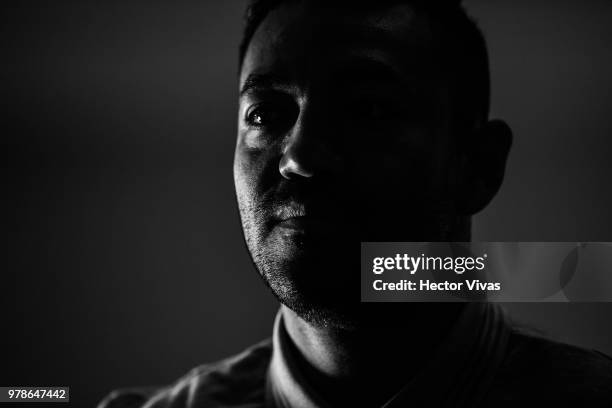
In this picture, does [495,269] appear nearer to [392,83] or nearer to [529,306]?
[529,306]

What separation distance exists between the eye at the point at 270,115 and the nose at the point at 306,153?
0.04m

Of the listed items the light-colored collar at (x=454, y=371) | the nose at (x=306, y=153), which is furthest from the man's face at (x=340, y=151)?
the light-colored collar at (x=454, y=371)

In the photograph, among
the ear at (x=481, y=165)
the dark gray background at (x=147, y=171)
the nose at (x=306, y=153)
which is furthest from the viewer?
the dark gray background at (x=147, y=171)

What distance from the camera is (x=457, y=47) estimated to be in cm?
75

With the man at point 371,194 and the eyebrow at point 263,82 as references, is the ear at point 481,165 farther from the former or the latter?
the eyebrow at point 263,82

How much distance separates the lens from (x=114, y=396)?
0.91 meters

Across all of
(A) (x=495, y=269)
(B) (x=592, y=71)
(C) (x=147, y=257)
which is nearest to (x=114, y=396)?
(C) (x=147, y=257)

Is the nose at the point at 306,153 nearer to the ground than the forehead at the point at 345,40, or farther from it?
nearer to the ground

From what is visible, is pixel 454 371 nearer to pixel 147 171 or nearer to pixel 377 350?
pixel 377 350

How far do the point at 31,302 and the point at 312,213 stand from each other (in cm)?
68

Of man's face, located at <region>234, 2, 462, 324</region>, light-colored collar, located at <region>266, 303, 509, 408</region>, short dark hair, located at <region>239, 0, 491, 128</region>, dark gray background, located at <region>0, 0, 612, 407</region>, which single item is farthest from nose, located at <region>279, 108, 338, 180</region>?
dark gray background, located at <region>0, 0, 612, 407</region>

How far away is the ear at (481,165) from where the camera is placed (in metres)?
0.74

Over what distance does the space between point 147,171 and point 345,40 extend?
0.59m

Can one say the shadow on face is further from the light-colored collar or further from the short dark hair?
the light-colored collar
